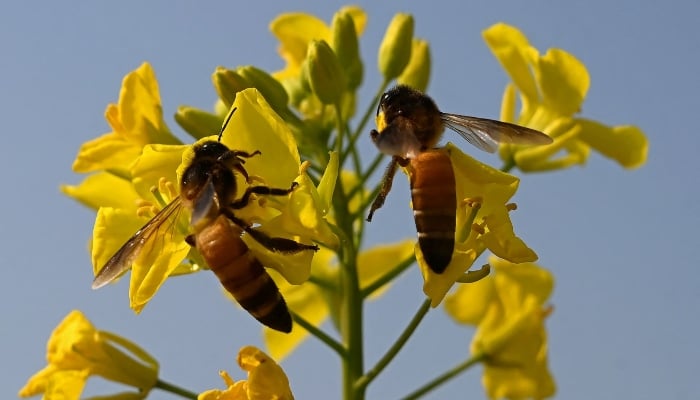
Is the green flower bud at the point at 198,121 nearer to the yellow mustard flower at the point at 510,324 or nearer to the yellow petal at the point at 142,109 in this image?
the yellow petal at the point at 142,109

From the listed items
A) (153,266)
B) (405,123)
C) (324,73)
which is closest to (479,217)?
(405,123)

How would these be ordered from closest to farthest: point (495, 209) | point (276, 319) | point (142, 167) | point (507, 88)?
point (276, 319)
point (495, 209)
point (142, 167)
point (507, 88)

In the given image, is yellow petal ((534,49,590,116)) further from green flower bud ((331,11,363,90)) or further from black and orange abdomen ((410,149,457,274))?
black and orange abdomen ((410,149,457,274))

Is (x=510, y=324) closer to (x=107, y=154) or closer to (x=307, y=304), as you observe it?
(x=307, y=304)

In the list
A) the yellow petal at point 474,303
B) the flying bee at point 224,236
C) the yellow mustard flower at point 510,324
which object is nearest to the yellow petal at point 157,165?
the flying bee at point 224,236

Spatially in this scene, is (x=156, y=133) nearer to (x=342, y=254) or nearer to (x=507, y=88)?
(x=342, y=254)

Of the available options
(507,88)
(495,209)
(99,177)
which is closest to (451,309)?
(507,88)
